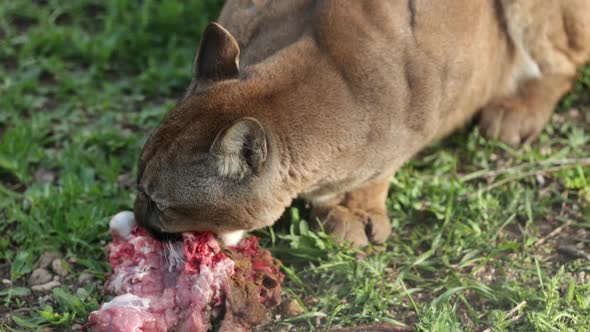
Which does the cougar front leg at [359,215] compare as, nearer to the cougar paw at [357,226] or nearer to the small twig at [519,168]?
the cougar paw at [357,226]

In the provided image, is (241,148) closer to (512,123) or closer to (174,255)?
(174,255)

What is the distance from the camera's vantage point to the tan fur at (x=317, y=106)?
395 cm

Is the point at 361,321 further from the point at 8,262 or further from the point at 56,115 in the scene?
the point at 56,115

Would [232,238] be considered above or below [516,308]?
above

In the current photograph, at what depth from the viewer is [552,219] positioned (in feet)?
16.1

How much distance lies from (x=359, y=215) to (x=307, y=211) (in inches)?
11.9

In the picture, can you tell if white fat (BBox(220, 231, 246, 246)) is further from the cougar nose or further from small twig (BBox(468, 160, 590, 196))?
small twig (BBox(468, 160, 590, 196))

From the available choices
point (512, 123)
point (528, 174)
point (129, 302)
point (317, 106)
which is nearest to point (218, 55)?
point (317, 106)

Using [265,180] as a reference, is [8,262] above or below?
below

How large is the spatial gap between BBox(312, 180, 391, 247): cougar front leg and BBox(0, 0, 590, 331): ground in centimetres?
8

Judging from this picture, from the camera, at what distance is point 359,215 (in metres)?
4.80

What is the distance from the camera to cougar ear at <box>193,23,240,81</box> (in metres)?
4.15

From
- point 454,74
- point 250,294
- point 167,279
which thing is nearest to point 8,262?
point 167,279

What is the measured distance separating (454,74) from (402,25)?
1.56 ft
